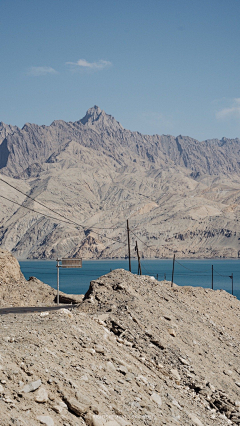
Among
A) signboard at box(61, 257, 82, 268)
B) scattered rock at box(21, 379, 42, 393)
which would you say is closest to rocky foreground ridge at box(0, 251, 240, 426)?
scattered rock at box(21, 379, 42, 393)

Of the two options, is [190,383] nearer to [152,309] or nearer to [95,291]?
[152,309]

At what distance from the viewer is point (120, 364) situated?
12.0m

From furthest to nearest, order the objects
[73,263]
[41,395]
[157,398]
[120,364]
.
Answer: [73,263], [120,364], [157,398], [41,395]

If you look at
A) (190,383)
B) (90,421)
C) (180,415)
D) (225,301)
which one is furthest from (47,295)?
(90,421)

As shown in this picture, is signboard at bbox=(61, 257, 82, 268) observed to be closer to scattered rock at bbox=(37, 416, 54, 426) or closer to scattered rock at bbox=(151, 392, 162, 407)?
scattered rock at bbox=(151, 392, 162, 407)

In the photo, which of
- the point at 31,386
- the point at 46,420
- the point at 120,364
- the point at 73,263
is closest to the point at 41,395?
the point at 31,386

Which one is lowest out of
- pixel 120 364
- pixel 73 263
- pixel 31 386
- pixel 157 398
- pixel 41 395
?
pixel 157 398

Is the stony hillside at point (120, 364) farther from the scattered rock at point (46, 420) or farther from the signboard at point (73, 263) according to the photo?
the signboard at point (73, 263)

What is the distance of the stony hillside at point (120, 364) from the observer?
8.84 m

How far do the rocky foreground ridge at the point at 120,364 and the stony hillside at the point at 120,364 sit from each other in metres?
0.02

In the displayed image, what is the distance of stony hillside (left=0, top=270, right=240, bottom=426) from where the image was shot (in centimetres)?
884

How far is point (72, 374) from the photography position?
10.1 metres

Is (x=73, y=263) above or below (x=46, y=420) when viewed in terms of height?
above

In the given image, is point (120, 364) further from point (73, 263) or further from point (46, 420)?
point (73, 263)
